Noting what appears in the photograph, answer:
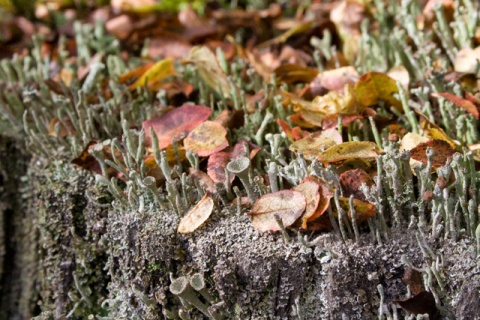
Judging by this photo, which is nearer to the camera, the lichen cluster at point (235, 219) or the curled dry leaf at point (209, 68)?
the lichen cluster at point (235, 219)

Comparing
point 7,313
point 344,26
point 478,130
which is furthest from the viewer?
point 344,26

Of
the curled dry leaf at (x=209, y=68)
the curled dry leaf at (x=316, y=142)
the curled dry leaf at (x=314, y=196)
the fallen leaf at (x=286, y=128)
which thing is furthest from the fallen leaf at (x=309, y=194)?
the curled dry leaf at (x=209, y=68)

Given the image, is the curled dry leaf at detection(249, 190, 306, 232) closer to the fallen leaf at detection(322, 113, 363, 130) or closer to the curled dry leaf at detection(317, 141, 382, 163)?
the curled dry leaf at detection(317, 141, 382, 163)

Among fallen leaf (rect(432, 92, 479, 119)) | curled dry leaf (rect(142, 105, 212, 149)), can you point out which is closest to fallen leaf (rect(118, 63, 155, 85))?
curled dry leaf (rect(142, 105, 212, 149))

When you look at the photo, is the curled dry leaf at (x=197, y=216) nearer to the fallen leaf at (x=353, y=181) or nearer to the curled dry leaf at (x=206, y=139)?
the curled dry leaf at (x=206, y=139)

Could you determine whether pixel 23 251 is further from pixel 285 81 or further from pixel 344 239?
pixel 344 239

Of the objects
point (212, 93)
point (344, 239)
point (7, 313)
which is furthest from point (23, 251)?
point (344, 239)
